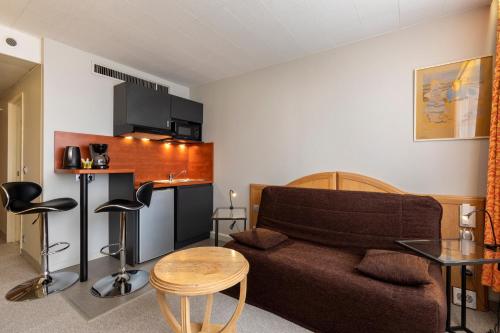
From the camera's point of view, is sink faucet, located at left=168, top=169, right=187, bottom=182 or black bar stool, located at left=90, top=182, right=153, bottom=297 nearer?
black bar stool, located at left=90, top=182, right=153, bottom=297

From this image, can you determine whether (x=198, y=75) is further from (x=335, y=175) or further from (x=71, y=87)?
(x=335, y=175)

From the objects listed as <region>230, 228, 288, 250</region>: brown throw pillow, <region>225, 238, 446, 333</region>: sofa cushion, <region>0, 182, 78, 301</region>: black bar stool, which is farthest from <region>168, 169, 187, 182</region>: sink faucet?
<region>225, 238, 446, 333</region>: sofa cushion

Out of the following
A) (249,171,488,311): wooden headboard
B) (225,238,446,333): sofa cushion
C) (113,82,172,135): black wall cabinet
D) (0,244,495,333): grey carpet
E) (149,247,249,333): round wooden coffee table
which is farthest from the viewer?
(113,82,172,135): black wall cabinet

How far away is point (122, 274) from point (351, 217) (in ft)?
7.73

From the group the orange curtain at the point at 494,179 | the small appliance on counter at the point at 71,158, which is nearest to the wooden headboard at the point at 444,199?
the orange curtain at the point at 494,179

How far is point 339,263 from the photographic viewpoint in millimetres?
1859

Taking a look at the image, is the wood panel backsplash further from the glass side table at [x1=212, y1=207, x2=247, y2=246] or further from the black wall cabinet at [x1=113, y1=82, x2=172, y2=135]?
the glass side table at [x1=212, y1=207, x2=247, y2=246]

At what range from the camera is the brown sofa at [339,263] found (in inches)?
56.4

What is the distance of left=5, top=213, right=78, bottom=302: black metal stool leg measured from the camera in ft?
6.91

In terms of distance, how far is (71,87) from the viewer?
2.71 meters

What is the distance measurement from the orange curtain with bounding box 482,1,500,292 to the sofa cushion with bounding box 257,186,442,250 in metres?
0.31

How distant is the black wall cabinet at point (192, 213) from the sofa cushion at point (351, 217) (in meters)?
1.15

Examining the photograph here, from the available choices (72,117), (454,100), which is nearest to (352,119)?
(454,100)

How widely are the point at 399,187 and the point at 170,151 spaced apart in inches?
127
